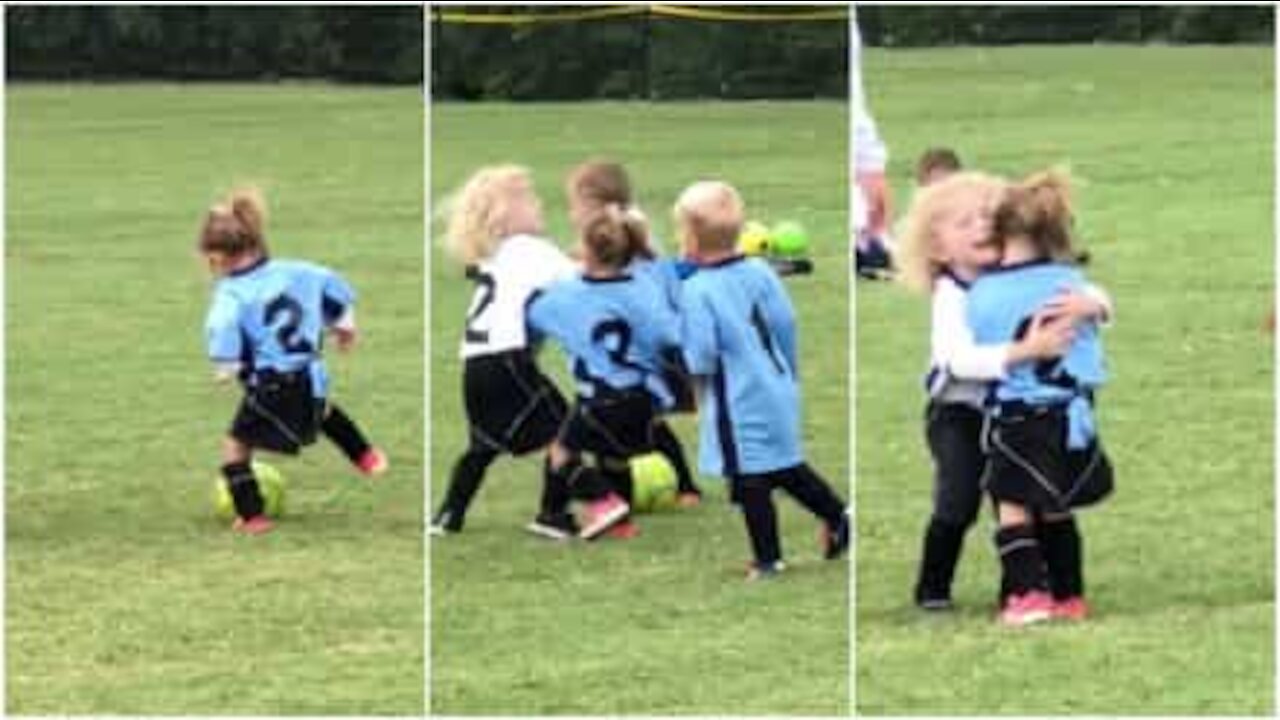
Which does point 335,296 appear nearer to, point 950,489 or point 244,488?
point 244,488

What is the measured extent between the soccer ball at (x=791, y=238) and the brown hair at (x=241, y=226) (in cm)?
82

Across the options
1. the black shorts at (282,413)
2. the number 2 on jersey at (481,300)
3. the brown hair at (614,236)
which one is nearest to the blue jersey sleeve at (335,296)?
the black shorts at (282,413)

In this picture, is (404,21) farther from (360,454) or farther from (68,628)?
(68,628)

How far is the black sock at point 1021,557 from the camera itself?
17.5ft

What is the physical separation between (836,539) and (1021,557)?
0.95ft

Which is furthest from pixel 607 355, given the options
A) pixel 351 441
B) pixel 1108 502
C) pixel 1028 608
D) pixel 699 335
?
pixel 1108 502

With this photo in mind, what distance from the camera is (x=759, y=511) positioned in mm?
5320

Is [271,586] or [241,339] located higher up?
[241,339]

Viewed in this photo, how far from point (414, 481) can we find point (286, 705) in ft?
1.32

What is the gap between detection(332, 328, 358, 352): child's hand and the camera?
5.44 metres

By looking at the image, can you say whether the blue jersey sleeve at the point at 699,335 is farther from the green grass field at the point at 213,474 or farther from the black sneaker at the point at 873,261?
the green grass field at the point at 213,474

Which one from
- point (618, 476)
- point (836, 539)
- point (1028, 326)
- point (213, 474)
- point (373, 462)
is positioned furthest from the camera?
point (213, 474)

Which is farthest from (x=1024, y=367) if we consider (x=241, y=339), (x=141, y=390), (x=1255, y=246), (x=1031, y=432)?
(x=141, y=390)

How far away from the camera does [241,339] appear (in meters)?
5.45
